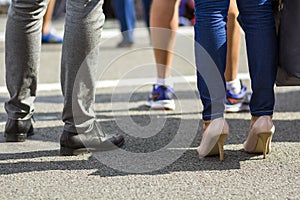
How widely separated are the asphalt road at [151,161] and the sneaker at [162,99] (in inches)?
1.9

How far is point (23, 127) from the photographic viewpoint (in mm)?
3031

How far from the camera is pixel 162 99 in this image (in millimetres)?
3742

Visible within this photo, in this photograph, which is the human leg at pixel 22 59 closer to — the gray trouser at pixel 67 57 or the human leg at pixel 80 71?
the gray trouser at pixel 67 57

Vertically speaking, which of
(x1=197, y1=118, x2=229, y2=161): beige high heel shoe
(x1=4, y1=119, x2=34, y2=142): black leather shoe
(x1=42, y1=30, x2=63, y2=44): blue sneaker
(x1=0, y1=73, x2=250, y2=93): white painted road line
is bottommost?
(x1=42, y1=30, x2=63, y2=44): blue sneaker

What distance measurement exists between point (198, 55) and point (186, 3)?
593cm

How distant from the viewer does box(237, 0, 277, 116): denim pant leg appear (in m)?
2.66

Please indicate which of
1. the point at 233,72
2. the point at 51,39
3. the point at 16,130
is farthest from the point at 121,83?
the point at 51,39

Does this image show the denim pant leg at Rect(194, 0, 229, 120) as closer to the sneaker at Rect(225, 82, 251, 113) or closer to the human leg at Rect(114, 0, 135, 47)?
the sneaker at Rect(225, 82, 251, 113)

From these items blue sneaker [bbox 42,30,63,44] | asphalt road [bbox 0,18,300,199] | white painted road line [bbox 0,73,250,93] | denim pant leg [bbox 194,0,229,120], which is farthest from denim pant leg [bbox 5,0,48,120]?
blue sneaker [bbox 42,30,63,44]

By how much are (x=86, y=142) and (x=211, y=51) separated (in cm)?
65

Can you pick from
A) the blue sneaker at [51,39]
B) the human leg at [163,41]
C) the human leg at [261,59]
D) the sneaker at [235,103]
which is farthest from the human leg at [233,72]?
the blue sneaker at [51,39]

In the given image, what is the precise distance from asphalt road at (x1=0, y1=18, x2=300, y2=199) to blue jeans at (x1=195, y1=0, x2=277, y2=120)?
0.79 ft

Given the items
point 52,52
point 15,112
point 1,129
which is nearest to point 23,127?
point 15,112

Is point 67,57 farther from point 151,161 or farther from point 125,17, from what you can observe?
point 125,17
